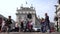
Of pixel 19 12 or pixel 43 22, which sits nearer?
pixel 43 22

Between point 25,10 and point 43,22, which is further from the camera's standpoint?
point 25,10

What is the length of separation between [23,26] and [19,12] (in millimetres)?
134564

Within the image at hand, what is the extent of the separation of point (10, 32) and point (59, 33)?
3648 mm

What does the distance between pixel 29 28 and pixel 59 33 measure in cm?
231

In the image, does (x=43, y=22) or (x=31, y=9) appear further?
(x=31, y=9)

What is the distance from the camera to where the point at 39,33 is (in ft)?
58.7

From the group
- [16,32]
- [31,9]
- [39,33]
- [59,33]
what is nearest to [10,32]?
[16,32]

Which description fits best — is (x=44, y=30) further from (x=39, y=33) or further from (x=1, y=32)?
(x=1, y=32)

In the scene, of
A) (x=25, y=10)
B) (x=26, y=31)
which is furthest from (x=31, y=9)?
(x=26, y=31)

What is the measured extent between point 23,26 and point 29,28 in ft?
1.57

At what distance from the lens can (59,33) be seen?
17609 mm

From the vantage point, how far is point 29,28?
18266 mm

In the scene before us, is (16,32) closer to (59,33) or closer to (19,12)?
(59,33)

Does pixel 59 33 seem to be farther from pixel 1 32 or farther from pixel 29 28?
pixel 1 32
